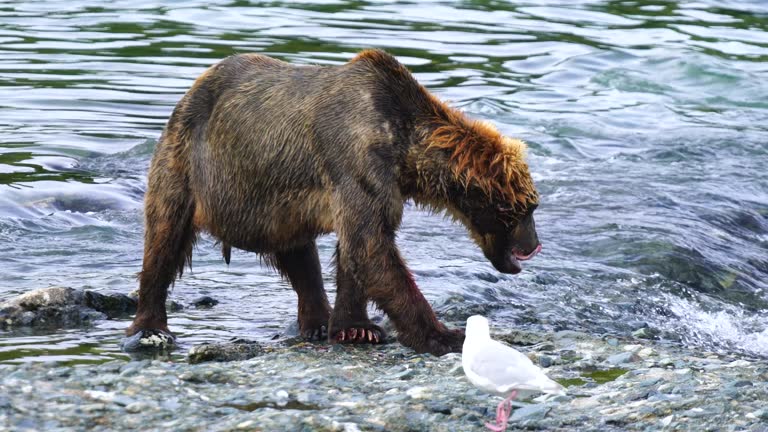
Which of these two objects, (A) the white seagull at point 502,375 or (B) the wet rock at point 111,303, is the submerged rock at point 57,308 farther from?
(A) the white seagull at point 502,375

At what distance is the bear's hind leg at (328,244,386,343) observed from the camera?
725 cm

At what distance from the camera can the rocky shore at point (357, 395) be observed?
540 centimetres

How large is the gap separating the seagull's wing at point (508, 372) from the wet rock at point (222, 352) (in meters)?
1.89

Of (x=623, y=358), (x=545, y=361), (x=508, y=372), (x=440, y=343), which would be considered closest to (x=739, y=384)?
(x=623, y=358)

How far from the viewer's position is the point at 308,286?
7.66 metres

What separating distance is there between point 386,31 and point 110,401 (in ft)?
47.8

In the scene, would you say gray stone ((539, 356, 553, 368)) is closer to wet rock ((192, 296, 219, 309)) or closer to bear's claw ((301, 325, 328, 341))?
bear's claw ((301, 325, 328, 341))

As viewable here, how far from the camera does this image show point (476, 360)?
5312 mm

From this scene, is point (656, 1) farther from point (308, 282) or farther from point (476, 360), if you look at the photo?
point (476, 360)

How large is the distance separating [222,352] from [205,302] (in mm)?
1672

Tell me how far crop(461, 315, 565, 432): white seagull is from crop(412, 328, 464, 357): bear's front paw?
57.4 inches

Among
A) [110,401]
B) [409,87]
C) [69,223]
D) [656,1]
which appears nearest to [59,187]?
[69,223]

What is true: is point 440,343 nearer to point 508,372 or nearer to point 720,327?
point 508,372

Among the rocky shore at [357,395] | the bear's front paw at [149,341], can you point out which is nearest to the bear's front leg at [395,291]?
the rocky shore at [357,395]
